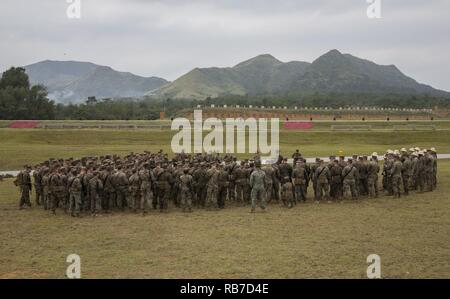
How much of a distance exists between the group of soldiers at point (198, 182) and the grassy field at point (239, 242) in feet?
2.34

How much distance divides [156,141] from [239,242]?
34.9 metres

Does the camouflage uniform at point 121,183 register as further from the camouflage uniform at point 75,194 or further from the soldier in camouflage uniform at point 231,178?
the soldier in camouflage uniform at point 231,178

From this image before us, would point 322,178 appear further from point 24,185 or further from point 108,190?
point 24,185

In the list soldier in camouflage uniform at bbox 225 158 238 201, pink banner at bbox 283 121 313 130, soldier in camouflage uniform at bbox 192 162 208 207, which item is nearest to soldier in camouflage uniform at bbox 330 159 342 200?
soldier in camouflage uniform at bbox 225 158 238 201

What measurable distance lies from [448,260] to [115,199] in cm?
1271

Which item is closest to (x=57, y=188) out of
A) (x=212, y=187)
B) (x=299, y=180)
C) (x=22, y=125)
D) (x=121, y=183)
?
(x=121, y=183)

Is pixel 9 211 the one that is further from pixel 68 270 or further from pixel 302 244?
pixel 302 244

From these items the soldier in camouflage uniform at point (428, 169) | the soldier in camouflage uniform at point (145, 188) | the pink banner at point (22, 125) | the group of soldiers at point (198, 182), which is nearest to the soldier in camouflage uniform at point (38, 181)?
the group of soldiers at point (198, 182)

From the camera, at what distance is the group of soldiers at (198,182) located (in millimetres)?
19844

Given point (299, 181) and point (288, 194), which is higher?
point (299, 181)

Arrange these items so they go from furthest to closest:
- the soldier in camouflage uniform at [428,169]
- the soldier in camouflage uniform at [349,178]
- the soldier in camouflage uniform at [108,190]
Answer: the soldier in camouflage uniform at [428,169] → the soldier in camouflage uniform at [349,178] → the soldier in camouflage uniform at [108,190]

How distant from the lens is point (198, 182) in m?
21.0
